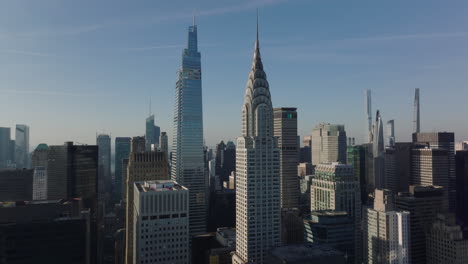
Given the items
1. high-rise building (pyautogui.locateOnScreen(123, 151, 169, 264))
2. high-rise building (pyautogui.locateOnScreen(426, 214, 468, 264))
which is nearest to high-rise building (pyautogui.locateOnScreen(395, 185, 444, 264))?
high-rise building (pyautogui.locateOnScreen(426, 214, 468, 264))

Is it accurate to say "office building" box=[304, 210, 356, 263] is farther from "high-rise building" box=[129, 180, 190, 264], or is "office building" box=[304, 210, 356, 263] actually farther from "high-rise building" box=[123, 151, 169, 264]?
"high-rise building" box=[129, 180, 190, 264]

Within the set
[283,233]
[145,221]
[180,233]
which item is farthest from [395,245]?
[145,221]

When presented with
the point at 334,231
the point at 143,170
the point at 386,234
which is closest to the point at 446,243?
the point at 386,234

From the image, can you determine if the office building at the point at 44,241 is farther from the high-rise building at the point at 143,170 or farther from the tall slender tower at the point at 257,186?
the tall slender tower at the point at 257,186

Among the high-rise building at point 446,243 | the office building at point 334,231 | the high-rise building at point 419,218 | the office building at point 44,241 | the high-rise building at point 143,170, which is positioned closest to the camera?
the office building at point 44,241

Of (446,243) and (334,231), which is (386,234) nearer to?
(334,231)

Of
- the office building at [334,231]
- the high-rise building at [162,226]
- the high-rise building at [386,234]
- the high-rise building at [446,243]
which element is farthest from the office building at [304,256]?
the high-rise building at [446,243]
